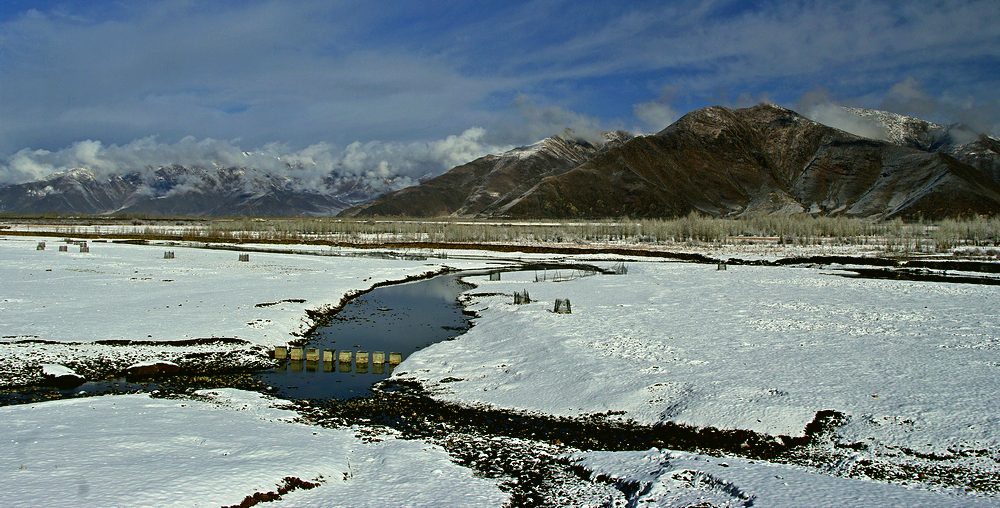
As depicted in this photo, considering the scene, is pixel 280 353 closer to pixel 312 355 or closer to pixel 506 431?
pixel 312 355

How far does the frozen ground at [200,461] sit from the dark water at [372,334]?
131 inches

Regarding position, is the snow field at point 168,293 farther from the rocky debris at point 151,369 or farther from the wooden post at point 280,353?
the rocky debris at point 151,369

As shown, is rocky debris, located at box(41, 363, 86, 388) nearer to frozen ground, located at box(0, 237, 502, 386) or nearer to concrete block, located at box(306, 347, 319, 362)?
frozen ground, located at box(0, 237, 502, 386)

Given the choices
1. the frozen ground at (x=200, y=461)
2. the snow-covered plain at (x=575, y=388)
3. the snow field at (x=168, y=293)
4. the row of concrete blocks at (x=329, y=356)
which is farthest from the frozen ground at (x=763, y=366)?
the snow field at (x=168, y=293)

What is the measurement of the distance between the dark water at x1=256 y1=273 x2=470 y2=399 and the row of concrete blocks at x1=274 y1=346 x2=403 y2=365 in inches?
5.7

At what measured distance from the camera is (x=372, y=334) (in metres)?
24.2

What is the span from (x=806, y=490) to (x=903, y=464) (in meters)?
2.41

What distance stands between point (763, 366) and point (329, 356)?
11611mm

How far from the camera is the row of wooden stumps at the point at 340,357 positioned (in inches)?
750

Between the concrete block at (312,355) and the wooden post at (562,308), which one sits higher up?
the wooden post at (562,308)

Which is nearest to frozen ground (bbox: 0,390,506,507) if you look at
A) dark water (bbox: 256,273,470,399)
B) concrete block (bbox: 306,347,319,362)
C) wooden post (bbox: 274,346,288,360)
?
dark water (bbox: 256,273,470,399)

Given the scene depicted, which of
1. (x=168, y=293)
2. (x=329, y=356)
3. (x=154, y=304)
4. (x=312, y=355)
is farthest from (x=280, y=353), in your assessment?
(x=168, y=293)

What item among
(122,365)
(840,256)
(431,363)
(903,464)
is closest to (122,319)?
(122,365)

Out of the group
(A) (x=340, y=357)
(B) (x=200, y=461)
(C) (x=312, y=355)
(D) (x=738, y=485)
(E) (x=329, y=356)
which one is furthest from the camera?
(A) (x=340, y=357)
